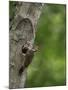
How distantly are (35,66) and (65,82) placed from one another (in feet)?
1.06

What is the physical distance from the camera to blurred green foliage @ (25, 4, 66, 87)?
2227 millimetres

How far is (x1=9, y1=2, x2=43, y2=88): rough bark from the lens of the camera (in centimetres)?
217

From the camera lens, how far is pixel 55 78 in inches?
90.0

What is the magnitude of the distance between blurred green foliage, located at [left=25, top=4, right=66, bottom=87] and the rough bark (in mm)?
55

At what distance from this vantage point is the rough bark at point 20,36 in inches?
85.3

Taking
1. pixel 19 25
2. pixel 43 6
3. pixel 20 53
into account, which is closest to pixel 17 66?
pixel 20 53

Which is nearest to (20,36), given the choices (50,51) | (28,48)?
(28,48)

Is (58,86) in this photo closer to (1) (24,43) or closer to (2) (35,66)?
(2) (35,66)

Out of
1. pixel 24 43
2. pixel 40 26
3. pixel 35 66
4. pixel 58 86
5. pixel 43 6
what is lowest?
pixel 58 86

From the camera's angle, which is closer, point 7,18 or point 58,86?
point 7,18

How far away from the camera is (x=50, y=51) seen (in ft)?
7.46

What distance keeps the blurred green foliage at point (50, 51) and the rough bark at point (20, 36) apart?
55 millimetres

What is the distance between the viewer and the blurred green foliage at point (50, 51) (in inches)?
87.7

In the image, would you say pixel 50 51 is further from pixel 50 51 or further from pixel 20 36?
pixel 20 36
